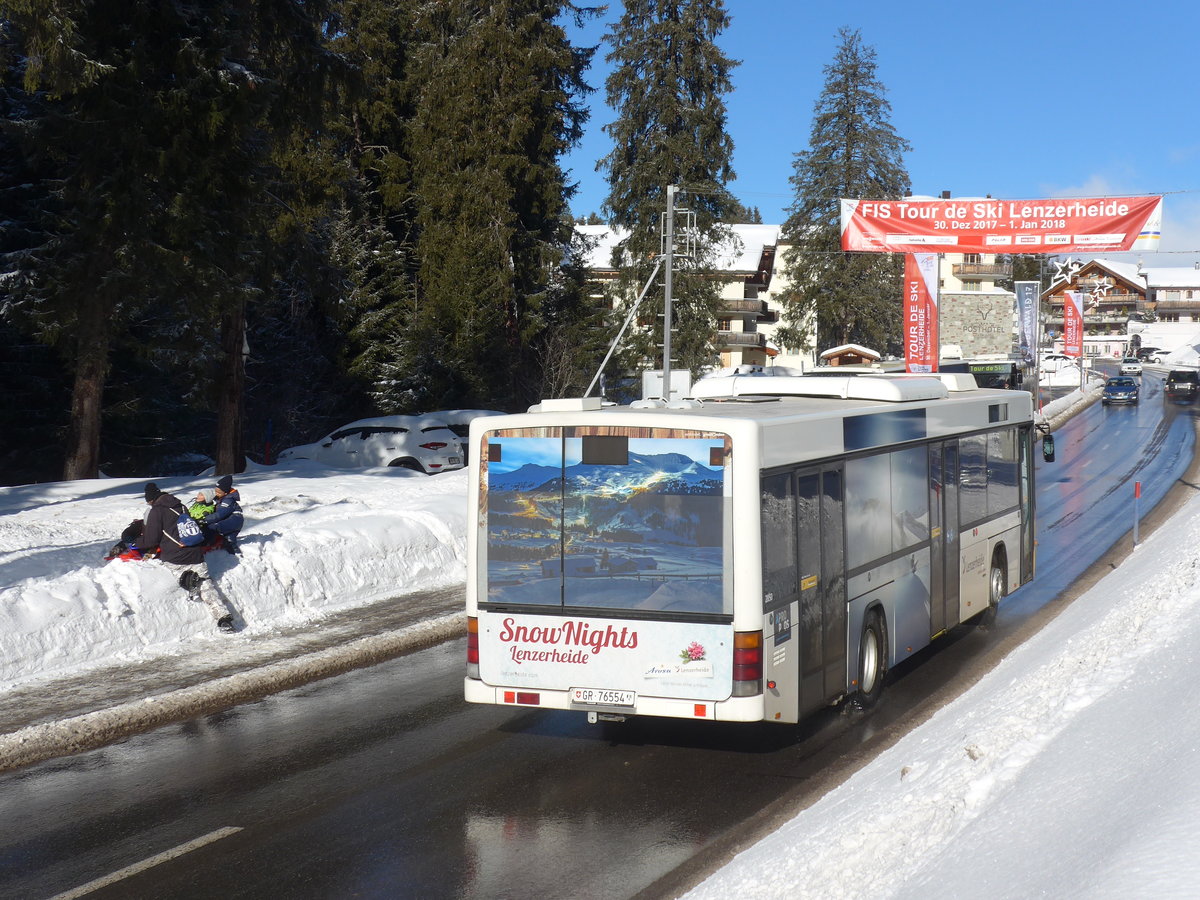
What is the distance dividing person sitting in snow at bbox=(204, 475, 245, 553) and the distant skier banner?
19248 mm

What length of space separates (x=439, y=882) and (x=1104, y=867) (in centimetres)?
405

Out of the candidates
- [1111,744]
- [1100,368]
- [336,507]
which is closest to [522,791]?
[1111,744]

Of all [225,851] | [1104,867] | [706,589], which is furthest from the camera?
[706,589]

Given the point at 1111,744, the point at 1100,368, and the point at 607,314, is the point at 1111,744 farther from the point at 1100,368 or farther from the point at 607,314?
the point at 1100,368

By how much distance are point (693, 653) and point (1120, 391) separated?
62.8 meters

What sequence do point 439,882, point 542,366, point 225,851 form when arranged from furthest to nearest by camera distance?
point 542,366, point 225,851, point 439,882

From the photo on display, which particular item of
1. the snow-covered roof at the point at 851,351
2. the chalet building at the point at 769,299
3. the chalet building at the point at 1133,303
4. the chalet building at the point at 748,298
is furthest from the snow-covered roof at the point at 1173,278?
the snow-covered roof at the point at 851,351

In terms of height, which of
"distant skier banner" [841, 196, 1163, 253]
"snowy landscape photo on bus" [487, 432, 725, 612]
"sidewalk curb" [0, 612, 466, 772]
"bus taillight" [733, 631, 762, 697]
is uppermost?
"distant skier banner" [841, 196, 1163, 253]

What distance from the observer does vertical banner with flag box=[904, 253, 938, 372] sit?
35656 millimetres

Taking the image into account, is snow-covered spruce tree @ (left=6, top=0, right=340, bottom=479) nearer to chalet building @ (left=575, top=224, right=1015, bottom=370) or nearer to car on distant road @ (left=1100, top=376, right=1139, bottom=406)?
chalet building @ (left=575, top=224, right=1015, bottom=370)

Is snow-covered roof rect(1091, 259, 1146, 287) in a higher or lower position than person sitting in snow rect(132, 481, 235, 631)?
higher

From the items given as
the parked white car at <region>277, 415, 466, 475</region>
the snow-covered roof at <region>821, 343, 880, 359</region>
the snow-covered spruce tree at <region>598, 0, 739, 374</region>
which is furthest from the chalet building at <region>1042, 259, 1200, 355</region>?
the parked white car at <region>277, 415, 466, 475</region>

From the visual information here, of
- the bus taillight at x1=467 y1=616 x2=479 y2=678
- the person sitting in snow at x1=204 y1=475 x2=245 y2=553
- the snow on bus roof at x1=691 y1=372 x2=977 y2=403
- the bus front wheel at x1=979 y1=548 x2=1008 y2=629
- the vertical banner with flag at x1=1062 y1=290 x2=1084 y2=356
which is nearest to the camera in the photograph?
the bus taillight at x1=467 y1=616 x2=479 y2=678

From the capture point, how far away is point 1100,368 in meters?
105
